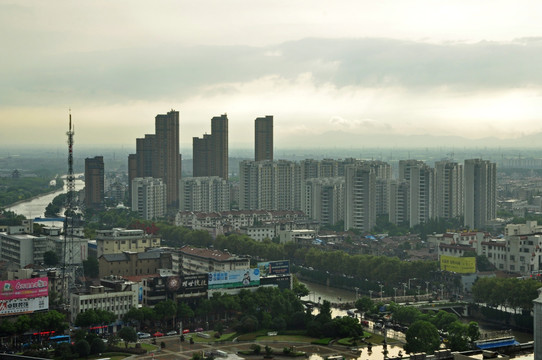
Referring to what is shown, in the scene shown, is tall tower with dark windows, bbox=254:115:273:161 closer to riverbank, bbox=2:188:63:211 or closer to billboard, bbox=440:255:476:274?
riverbank, bbox=2:188:63:211

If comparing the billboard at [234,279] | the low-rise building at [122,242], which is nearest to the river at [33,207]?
the low-rise building at [122,242]

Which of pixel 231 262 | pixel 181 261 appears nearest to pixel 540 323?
pixel 231 262

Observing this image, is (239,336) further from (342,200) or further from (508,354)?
(342,200)

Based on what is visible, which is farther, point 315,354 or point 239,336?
point 239,336

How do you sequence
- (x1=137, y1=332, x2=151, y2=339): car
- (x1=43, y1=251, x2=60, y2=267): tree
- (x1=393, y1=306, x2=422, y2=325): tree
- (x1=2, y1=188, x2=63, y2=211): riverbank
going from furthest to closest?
1. (x1=2, y1=188, x2=63, y2=211): riverbank
2. (x1=43, y1=251, x2=60, y2=267): tree
3. (x1=393, y1=306, x2=422, y2=325): tree
4. (x1=137, y1=332, x2=151, y2=339): car

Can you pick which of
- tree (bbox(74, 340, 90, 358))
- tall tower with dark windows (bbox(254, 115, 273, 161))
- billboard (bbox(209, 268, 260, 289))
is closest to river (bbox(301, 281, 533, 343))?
billboard (bbox(209, 268, 260, 289))

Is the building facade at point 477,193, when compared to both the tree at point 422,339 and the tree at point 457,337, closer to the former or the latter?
the tree at point 457,337
